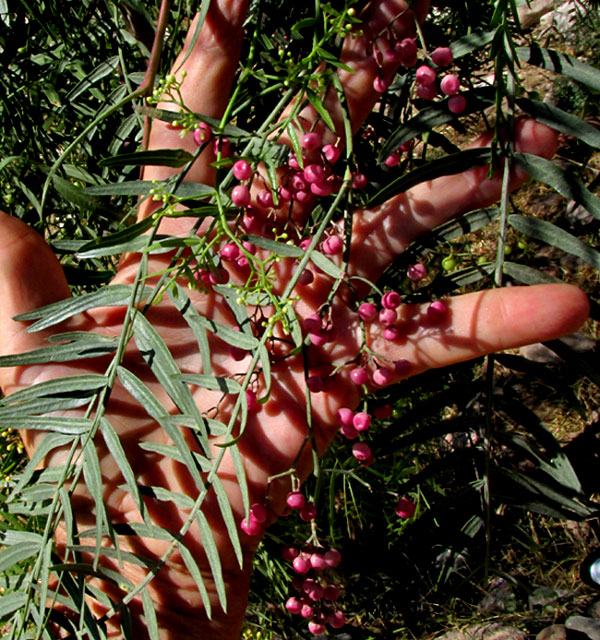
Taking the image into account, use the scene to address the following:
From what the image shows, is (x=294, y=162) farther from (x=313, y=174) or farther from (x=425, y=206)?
(x=425, y=206)

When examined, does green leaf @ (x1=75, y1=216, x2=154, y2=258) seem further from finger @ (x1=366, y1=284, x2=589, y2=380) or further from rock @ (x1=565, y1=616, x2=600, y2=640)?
rock @ (x1=565, y1=616, x2=600, y2=640)

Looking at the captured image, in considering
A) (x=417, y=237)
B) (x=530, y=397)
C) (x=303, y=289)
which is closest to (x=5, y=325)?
(x=303, y=289)

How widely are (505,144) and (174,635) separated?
0.88m

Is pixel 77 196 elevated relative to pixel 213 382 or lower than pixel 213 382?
elevated

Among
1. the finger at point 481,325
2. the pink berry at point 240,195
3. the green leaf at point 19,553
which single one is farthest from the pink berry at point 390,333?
the green leaf at point 19,553

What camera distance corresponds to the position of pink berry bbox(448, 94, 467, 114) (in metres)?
0.70

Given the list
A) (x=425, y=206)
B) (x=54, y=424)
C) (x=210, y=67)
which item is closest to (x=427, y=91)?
(x=425, y=206)

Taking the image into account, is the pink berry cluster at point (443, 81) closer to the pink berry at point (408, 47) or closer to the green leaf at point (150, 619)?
the pink berry at point (408, 47)

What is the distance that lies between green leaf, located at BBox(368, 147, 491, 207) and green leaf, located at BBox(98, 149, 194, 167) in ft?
0.72

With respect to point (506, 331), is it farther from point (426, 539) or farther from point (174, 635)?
point (174, 635)

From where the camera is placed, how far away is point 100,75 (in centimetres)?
103

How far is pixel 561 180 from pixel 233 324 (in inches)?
18.3

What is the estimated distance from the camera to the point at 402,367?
77cm

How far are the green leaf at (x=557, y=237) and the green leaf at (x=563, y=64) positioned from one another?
0.50 feet
